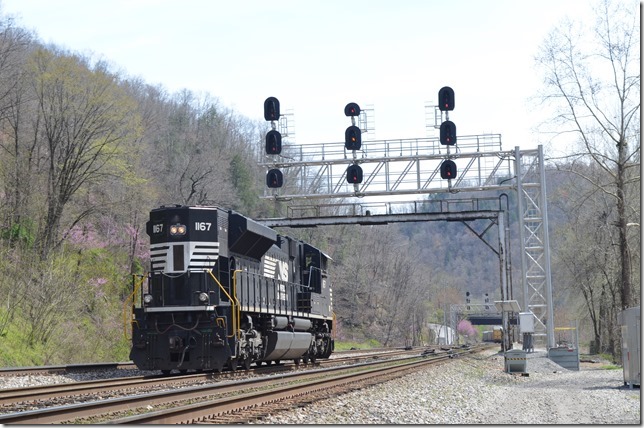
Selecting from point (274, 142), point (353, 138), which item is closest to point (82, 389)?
point (274, 142)

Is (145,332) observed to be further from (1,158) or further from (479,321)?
(479,321)

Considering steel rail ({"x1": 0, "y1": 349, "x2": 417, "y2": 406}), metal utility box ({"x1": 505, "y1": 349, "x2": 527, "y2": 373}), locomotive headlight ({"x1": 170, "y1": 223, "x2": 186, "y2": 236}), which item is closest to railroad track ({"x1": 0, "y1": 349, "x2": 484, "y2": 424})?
steel rail ({"x1": 0, "y1": 349, "x2": 417, "y2": 406})

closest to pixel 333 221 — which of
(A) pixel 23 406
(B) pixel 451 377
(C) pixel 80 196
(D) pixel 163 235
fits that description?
(B) pixel 451 377

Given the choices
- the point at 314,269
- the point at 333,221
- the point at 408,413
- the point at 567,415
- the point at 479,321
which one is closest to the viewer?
the point at 408,413

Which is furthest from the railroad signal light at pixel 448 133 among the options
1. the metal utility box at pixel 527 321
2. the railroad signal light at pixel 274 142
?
the metal utility box at pixel 527 321

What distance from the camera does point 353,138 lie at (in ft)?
97.9

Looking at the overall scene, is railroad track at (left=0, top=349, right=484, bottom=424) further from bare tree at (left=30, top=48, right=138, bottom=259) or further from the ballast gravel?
bare tree at (left=30, top=48, right=138, bottom=259)

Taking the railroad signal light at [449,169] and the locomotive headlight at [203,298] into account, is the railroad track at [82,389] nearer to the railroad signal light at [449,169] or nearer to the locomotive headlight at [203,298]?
the locomotive headlight at [203,298]

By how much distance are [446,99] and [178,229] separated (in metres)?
11.8

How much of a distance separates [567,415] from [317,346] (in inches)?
605

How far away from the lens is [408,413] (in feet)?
43.4

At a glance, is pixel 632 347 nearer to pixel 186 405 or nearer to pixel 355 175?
pixel 186 405

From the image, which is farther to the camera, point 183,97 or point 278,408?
point 183,97

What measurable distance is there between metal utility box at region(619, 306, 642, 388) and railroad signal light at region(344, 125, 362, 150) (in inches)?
466
